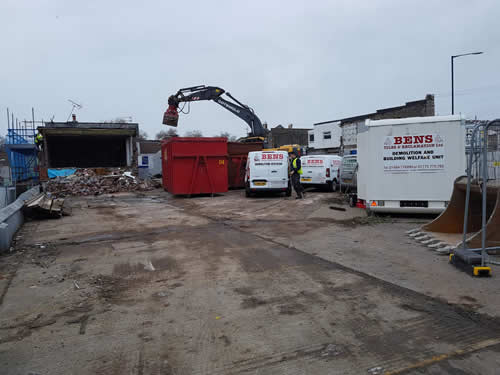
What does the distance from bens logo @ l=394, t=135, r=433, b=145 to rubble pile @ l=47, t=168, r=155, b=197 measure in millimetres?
16789

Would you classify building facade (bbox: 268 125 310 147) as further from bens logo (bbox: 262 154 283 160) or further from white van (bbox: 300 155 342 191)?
bens logo (bbox: 262 154 283 160)

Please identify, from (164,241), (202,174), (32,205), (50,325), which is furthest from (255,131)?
(50,325)

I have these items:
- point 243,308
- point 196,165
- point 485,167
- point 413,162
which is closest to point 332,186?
point 196,165

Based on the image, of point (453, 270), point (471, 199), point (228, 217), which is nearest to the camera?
point (453, 270)

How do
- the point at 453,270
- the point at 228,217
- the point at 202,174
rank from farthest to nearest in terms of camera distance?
the point at 202,174 → the point at 228,217 → the point at 453,270

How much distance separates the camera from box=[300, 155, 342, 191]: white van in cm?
1841

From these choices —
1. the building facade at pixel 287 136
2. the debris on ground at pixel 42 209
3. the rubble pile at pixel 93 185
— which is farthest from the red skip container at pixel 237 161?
the building facade at pixel 287 136

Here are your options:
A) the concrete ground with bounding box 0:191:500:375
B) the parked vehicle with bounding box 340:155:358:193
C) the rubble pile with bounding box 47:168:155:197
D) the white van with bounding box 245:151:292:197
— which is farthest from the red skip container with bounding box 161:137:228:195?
the concrete ground with bounding box 0:191:500:375

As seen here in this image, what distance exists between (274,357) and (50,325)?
2.37 meters

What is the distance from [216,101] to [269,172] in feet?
26.0

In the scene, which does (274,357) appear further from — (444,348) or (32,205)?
(32,205)

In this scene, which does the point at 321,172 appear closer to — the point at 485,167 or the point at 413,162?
the point at 413,162

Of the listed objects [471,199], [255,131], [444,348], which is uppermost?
[255,131]

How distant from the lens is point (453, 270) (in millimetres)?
5578
